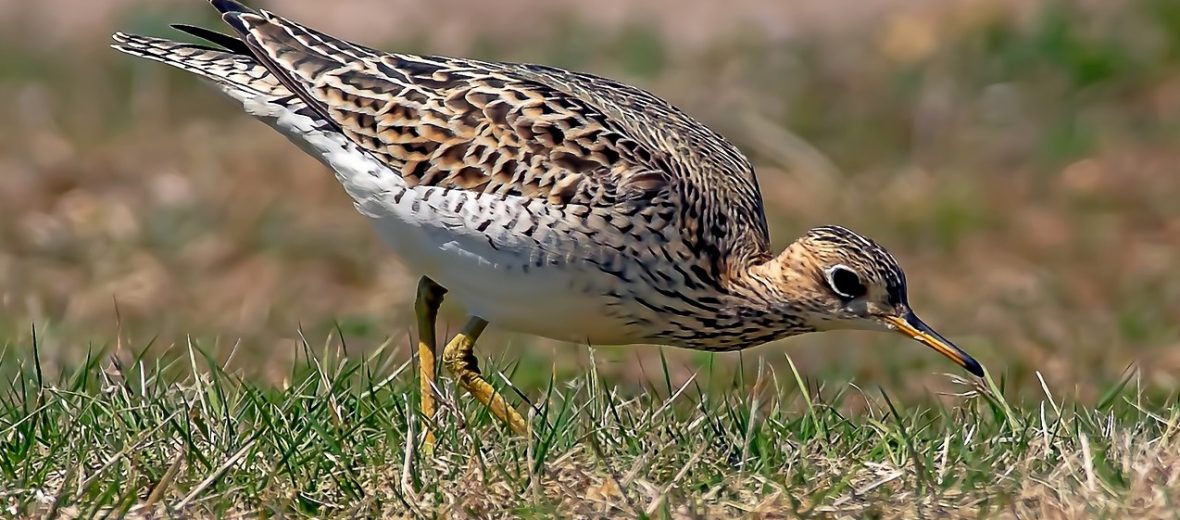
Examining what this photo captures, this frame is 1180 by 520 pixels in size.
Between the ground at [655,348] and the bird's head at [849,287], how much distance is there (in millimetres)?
240

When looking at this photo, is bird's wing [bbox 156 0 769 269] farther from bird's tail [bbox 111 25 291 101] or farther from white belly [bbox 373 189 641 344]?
white belly [bbox 373 189 641 344]

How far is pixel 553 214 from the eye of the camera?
6.09 meters

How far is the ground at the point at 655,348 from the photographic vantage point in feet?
17.0

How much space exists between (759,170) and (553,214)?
577cm

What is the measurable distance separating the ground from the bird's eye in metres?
0.29

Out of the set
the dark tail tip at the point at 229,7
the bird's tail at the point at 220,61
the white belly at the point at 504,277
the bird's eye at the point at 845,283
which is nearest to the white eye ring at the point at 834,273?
the bird's eye at the point at 845,283

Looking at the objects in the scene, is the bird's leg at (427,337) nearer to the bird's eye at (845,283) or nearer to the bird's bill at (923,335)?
the bird's eye at (845,283)

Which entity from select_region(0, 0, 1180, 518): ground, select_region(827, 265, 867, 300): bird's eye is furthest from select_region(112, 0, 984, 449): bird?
select_region(0, 0, 1180, 518): ground

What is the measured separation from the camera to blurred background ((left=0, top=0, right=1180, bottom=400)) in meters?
9.65

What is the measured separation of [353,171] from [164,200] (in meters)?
4.83

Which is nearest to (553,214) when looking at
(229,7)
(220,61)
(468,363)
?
(468,363)

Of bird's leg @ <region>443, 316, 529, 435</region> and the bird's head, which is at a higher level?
the bird's head

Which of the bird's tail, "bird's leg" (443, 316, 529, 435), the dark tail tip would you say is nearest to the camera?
"bird's leg" (443, 316, 529, 435)

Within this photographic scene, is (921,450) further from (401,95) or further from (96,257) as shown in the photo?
(96,257)
